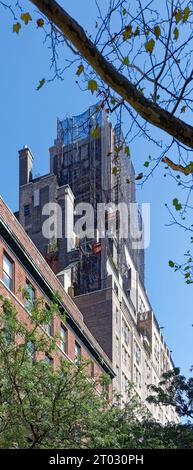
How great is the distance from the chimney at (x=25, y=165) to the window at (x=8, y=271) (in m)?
43.8

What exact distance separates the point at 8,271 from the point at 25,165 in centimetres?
4700

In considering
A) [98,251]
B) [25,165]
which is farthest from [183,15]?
[25,165]

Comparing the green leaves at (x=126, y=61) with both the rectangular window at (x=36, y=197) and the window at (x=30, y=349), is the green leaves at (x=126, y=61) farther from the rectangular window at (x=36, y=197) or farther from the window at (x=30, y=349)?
the rectangular window at (x=36, y=197)

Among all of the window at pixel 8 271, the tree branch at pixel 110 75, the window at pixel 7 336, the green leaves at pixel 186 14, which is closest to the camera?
the tree branch at pixel 110 75

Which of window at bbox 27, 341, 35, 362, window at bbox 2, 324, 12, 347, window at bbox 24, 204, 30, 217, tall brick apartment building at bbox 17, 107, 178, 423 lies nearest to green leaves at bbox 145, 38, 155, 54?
window at bbox 27, 341, 35, 362

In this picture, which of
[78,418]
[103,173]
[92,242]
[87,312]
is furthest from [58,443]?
[103,173]

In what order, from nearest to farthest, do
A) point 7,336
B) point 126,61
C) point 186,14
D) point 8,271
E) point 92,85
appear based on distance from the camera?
point 92,85
point 126,61
point 186,14
point 7,336
point 8,271

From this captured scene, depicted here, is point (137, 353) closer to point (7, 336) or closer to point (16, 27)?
point (7, 336)

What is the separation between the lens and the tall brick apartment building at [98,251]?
67000 millimetres

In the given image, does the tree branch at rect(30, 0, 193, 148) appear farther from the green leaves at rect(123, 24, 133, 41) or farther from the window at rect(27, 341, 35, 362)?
the window at rect(27, 341, 35, 362)

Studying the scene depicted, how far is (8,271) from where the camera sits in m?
36.0

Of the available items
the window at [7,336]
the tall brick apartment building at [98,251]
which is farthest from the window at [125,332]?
the window at [7,336]

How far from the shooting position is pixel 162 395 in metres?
38.0

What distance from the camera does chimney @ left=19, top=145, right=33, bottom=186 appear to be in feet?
263
